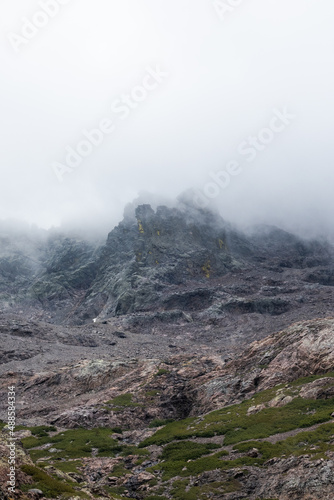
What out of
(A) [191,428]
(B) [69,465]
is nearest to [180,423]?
(A) [191,428]

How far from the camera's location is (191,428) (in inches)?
1700

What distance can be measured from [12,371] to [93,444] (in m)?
57.4

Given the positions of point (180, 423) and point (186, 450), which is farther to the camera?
point (180, 423)

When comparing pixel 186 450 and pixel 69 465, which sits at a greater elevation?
pixel 69 465

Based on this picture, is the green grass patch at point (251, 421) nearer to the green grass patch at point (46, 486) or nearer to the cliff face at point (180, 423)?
the cliff face at point (180, 423)

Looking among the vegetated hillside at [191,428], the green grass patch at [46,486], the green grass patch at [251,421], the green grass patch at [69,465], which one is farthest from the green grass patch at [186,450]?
the green grass patch at [46,486]

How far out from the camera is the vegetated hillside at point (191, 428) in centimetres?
2405

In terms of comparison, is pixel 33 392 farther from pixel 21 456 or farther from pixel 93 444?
pixel 21 456

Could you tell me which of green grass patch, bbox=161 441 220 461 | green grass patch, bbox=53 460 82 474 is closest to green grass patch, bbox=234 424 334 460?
green grass patch, bbox=161 441 220 461

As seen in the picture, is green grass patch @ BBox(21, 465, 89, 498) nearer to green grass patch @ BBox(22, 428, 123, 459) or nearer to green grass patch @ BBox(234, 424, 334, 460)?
green grass patch @ BBox(234, 424, 334, 460)

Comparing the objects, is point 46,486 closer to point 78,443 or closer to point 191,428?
point 191,428

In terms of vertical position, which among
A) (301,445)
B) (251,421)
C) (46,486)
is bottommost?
(251,421)

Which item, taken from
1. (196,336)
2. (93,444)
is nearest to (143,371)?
(93,444)

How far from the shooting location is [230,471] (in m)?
27.2
